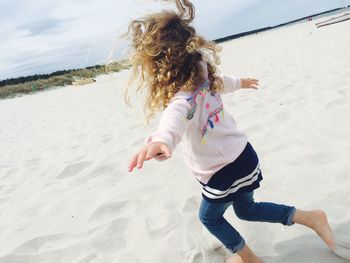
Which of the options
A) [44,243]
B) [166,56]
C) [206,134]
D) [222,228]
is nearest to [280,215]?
[222,228]

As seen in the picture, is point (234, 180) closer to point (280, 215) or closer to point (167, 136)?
point (280, 215)

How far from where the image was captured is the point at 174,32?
5.97ft

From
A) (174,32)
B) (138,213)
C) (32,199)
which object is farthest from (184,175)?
(174,32)

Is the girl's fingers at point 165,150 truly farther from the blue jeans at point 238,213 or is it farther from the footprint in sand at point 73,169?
the footprint in sand at point 73,169

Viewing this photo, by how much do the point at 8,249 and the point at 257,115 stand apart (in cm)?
286

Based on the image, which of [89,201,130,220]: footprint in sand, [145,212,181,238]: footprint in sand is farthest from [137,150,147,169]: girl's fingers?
[89,201,130,220]: footprint in sand

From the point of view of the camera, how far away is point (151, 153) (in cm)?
142

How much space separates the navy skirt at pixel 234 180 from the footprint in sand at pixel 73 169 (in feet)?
7.35

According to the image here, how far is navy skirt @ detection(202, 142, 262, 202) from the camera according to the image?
6.01 feet

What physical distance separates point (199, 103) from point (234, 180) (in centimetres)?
39

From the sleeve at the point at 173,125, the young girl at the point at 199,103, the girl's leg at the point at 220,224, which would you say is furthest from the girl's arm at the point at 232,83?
the girl's leg at the point at 220,224

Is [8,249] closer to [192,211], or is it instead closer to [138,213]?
[138,213]

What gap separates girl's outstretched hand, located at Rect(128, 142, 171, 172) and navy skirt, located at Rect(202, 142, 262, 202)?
0.46 meters

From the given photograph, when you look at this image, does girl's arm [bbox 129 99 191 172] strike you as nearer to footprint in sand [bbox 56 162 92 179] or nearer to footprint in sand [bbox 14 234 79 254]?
footprint in sand [bbox 14 234 79 254]
